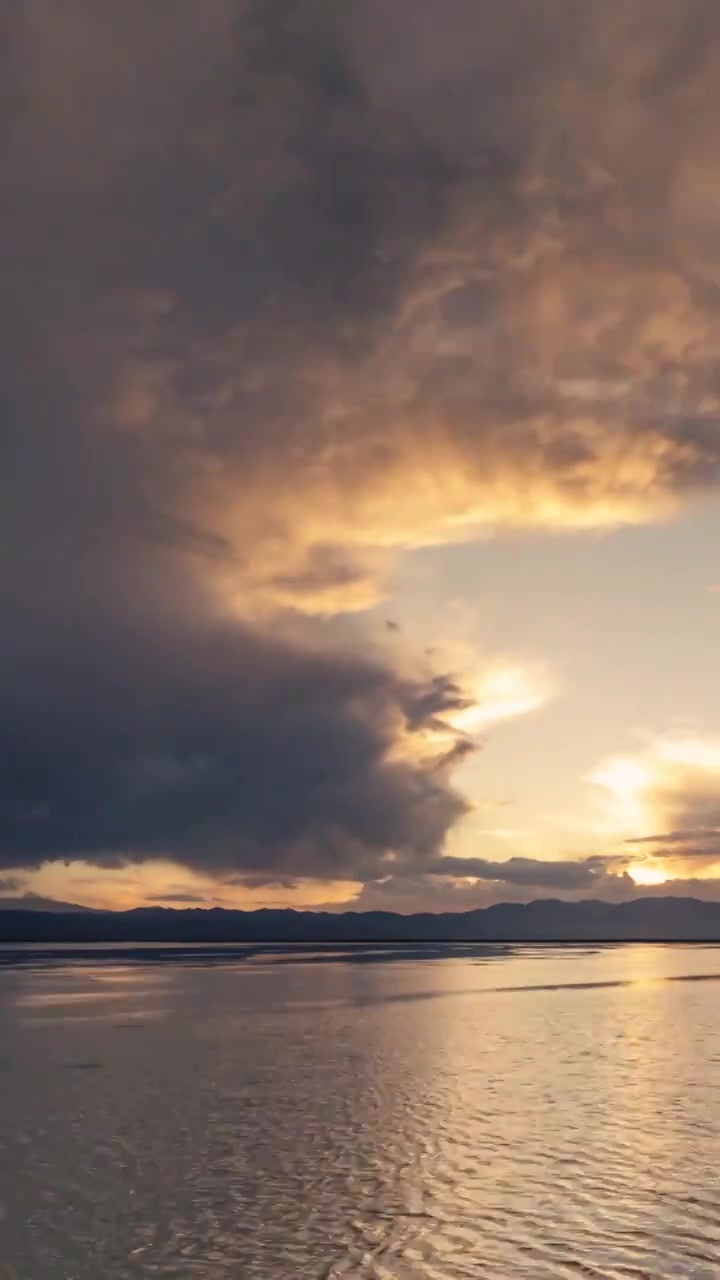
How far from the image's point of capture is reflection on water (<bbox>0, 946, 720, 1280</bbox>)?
1656 centimetres

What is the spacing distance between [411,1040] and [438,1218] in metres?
24.0

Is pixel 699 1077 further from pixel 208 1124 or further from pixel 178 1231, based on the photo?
pixel 178 1231

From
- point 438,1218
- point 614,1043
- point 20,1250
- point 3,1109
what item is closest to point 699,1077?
point 614,1043

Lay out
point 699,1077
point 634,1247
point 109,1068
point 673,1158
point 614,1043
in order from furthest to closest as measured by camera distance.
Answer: point 614,1043
point 109,1068
point 699,1077
point 673,1158
point 634,1247

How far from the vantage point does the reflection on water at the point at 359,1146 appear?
1656 cm

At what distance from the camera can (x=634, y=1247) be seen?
16.6 meters

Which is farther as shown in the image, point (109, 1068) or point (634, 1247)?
point (109, 1068)

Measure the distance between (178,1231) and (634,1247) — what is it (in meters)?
6.94

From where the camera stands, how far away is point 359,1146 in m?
23.9

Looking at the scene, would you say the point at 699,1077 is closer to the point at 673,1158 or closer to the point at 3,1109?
the point at 673,1158

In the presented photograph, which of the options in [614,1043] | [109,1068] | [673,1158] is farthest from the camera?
[614,1043]

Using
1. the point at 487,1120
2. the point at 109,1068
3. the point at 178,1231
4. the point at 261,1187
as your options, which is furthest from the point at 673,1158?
the point at 109,1068

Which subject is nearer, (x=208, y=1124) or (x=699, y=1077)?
(x=208, y=1124)

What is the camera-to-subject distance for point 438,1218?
18.3 m
